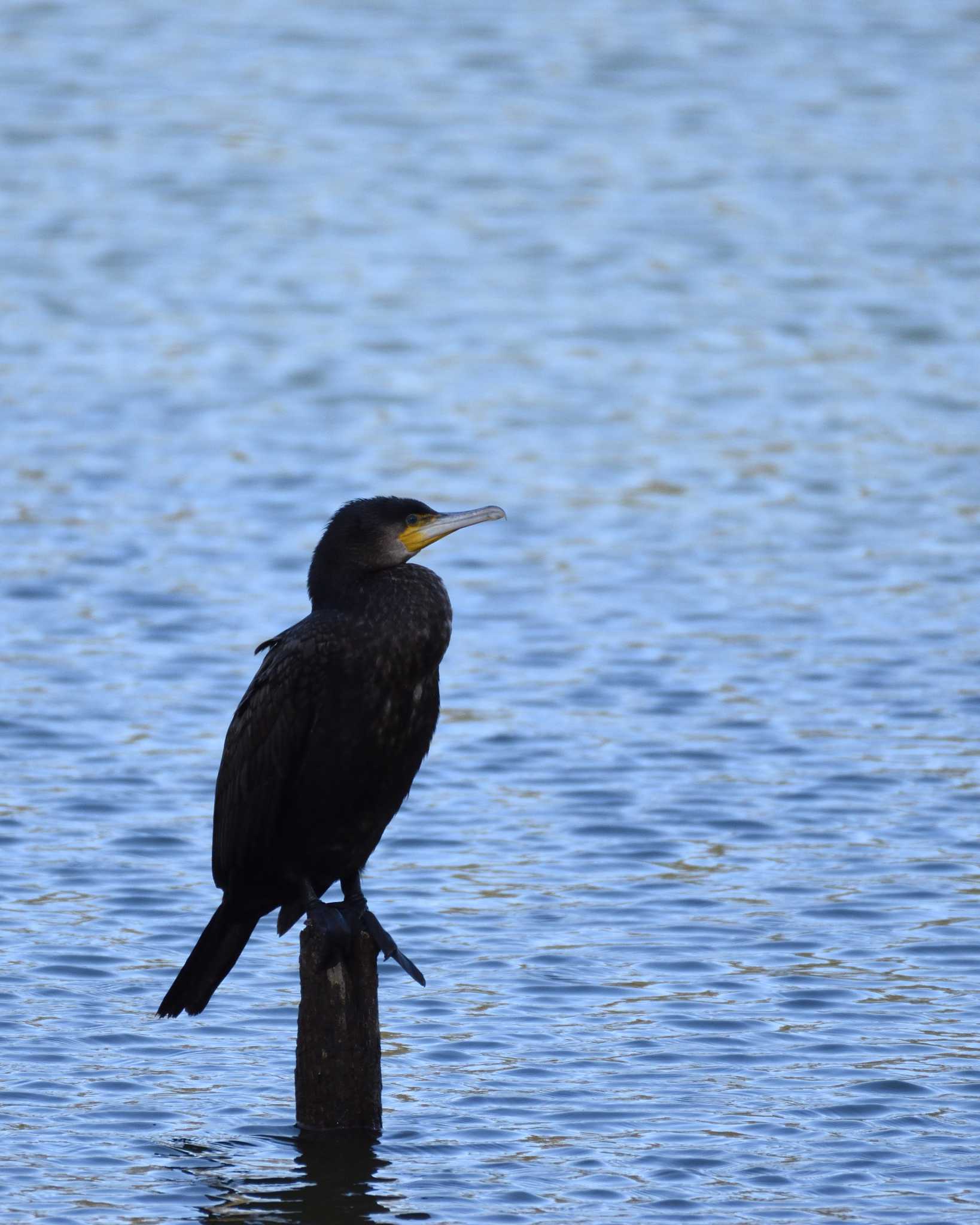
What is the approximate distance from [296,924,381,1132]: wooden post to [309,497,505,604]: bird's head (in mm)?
1074

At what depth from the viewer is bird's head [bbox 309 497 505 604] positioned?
7.28 m

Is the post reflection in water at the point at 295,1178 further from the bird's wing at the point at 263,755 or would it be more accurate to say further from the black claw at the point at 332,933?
the bird's wing at the point at 263,755

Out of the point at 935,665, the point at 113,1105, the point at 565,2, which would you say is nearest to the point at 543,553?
the point at 935,665

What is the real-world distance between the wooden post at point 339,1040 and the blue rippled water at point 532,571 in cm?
15

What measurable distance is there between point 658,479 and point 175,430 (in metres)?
3.69

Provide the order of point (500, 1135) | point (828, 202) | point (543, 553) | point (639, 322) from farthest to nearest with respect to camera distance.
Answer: point (828, 202), point (639, 322), point (543, 553), point (500, 1135)

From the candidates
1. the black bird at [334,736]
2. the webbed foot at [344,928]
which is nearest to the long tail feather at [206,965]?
the black bird at [334,736]

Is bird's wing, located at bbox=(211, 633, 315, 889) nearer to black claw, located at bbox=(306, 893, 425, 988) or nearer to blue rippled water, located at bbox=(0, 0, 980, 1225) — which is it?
black claw, located at bbox=(306, 893, 425, 988)

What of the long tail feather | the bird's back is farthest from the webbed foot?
the long tail feather

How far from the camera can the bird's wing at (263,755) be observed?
23.5 ft

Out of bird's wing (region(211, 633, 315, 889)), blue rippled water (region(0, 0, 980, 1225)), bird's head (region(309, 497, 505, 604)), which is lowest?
blue rippled water (region(0, 0, 980, 1225))

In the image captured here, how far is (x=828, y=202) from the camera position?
2592cm

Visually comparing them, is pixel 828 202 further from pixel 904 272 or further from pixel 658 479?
pixel 658 479

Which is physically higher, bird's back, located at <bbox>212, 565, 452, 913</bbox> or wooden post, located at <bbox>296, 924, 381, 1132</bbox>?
bird's back, located at <bbox>212, 565, 452, 913</bbox>
